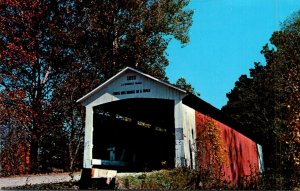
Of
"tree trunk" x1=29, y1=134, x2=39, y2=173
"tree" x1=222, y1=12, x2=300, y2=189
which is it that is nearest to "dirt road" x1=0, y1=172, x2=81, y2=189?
"tree trunk" x1=29, y1=134, x2=39, y2=173

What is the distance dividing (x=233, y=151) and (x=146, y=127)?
182 inches

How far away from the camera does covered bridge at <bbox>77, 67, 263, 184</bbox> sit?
16531mm

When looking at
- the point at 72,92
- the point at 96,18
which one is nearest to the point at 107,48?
the point at 96,18

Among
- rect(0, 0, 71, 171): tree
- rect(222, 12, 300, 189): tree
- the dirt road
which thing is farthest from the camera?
rect(222, 12, 300, 189): tree

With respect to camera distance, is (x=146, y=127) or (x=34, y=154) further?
(x=34, y=154)

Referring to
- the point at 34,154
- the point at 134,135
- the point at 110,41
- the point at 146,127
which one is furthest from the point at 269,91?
the point at 34,154

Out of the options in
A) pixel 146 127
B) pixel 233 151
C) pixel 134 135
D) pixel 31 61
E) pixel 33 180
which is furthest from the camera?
pixel 31 61

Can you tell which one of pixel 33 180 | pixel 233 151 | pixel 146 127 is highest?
pixel 146 127

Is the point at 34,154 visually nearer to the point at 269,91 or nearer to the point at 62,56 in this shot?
the point at 62,56

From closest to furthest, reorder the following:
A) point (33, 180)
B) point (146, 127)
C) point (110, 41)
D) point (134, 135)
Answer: point (33, 180)
point (134, 135)
point (146, 127)
point (110, 41)

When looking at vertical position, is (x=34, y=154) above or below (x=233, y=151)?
above

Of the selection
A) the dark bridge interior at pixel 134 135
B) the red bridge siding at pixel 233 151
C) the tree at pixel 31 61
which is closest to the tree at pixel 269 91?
the red bridge siding at pixel 233 151

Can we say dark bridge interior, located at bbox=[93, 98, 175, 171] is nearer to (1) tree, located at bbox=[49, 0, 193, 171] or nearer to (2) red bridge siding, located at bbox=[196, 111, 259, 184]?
(2) red bridge siding, located at bbox=[196, 111, 259, 184]

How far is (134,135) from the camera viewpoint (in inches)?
877
